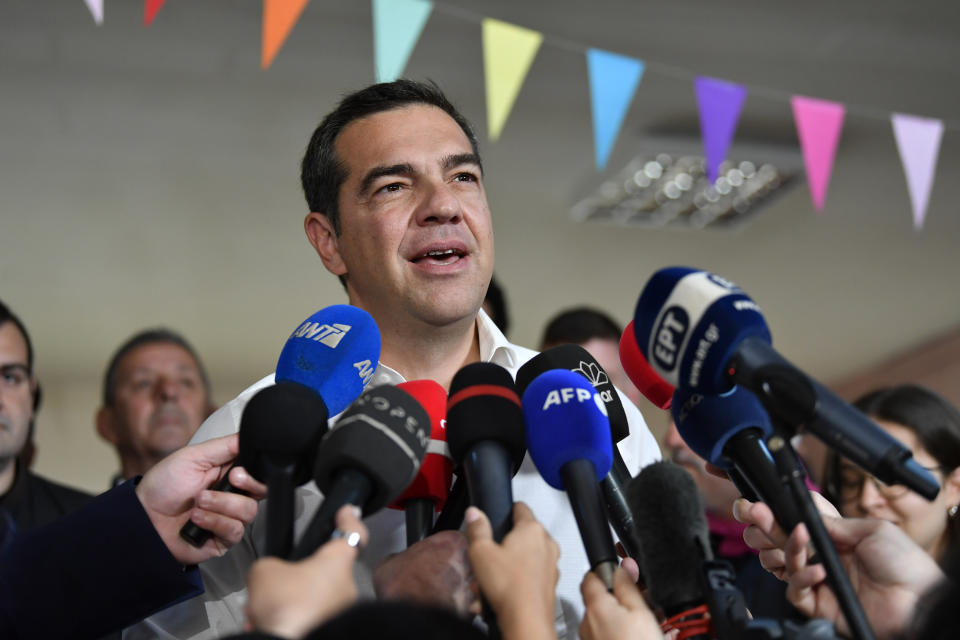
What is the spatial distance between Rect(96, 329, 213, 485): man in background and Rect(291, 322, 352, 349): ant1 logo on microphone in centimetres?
218

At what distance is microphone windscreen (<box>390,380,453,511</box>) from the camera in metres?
1.09

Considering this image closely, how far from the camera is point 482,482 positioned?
38.0 inches

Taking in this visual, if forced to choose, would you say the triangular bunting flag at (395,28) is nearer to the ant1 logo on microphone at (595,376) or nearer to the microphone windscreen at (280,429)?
the ant1 logo on microphone at (595,376)

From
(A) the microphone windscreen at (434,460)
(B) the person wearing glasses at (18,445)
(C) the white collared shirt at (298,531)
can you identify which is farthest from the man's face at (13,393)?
(A) the microphone windscreen at (434,460)

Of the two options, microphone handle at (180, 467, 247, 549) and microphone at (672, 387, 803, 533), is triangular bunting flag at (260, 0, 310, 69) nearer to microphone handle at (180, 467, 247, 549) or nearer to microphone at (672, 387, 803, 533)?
microphone handle at (180, 467, 247, 549)

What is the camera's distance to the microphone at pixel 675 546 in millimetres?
863

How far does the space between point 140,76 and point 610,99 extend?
174 centimetres

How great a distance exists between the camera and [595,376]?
4.10ft

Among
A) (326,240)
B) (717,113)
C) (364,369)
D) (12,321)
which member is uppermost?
(717,113)

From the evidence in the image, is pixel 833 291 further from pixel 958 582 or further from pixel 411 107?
pixel 958 582

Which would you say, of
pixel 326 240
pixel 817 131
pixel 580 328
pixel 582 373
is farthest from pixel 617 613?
pixel 817 131

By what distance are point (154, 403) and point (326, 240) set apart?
6.33 ft

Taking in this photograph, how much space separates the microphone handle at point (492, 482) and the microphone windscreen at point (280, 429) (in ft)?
0.55

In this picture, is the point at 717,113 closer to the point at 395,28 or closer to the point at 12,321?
the point at 395,28
